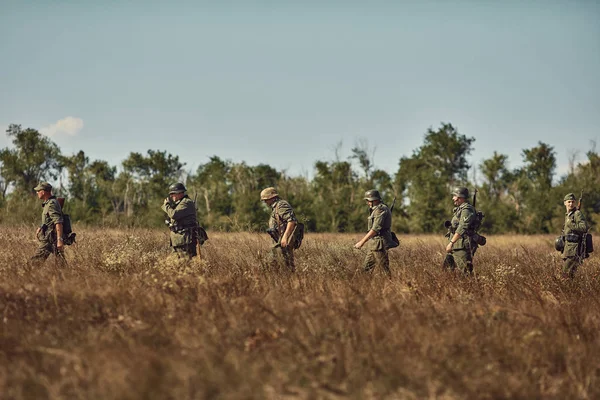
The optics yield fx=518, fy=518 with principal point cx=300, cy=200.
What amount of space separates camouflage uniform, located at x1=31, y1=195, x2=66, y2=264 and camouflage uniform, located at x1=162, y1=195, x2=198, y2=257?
1.60 m

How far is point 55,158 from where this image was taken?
55.1 meters

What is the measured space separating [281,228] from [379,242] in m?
1.56

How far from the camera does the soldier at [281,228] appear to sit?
7785 millimetres

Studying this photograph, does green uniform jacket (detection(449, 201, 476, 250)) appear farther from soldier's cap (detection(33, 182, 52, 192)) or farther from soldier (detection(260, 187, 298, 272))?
soldier's cap (detection(33, 182, 52, 192))

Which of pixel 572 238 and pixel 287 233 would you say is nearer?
pixel 287 233

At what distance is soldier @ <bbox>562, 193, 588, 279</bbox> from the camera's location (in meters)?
8.74

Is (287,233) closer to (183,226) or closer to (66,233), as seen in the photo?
(183,226)

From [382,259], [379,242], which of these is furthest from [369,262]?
[379,242]

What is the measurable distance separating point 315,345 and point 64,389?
1662 millimetres

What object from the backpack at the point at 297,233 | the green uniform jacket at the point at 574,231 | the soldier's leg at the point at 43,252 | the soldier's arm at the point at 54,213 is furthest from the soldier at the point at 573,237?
the soldier's leg at the point at 43,252

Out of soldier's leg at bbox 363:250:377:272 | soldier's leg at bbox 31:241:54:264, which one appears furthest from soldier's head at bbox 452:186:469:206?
soldier's leg at bbox 31:241:54:264

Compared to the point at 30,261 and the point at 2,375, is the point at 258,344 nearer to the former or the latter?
the point at 2,375

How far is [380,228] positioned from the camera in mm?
8164

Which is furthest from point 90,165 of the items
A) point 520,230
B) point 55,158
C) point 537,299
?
point 537,299
